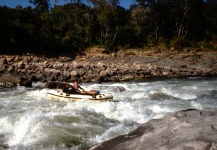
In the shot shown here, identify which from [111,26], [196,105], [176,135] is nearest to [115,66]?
[111,26]

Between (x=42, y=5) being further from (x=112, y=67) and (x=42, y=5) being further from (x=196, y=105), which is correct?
(x=196, y=105)

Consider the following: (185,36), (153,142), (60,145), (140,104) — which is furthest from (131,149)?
(185,36)

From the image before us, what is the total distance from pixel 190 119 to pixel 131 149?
1.25 metres

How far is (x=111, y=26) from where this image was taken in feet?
104

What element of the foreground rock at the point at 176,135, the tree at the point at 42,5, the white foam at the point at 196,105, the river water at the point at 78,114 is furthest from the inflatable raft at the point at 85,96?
the tree at the point at 42,5

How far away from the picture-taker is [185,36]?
3353 cm

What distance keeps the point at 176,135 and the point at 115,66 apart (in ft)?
61.4

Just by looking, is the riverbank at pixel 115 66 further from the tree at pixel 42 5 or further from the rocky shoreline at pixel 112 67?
the tree at pixel 42 5

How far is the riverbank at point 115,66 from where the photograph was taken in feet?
60.7

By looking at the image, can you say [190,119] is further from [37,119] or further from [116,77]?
[116,77]

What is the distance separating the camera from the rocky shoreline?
18.2m

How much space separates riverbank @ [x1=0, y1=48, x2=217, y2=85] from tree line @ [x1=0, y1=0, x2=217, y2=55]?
2.73 meters

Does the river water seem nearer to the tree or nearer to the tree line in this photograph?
the tree line

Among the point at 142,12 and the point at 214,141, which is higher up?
the point at 142,12
